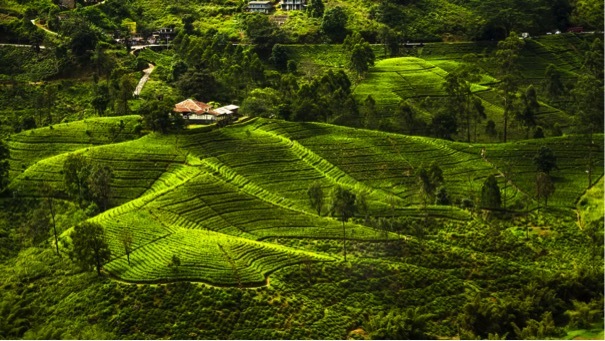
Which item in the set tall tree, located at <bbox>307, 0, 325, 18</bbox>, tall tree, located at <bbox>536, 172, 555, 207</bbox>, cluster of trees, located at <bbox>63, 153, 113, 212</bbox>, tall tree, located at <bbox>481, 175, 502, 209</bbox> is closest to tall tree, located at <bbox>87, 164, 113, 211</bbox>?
cluster of trees, located at <bbox>63, 153, 113, 212</bbox>

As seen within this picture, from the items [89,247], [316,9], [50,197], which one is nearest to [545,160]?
[89,247]

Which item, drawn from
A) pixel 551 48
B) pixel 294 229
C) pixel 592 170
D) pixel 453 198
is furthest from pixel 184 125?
pixel 551 48

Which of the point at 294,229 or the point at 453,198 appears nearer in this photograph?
the point at 294,229

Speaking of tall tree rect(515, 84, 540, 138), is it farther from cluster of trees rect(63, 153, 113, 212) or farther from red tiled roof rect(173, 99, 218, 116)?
cluster of trees rect(63, 153, 113, 212)

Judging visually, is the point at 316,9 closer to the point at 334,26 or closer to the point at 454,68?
the point at 334,26

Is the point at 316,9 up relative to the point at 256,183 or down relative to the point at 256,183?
up

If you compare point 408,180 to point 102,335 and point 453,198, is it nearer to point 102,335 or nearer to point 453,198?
point 453,198

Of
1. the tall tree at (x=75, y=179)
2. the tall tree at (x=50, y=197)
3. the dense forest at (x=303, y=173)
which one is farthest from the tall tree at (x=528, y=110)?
the tall tree at (x=50, y=197)
